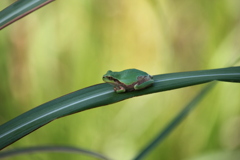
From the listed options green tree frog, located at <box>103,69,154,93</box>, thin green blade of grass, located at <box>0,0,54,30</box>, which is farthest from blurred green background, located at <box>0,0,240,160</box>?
thin green blade of grass, located at <box>0,0,54,30</box>

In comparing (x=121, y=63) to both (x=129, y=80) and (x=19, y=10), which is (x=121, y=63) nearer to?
(x=129, y=80)

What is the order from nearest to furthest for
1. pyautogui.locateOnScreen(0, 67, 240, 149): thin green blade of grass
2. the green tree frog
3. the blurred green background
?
1. pyautogui.locateOnScreen(0, 67, 240, 149): thin green blade of grass
2. the green tree frog
3. the blurred green background

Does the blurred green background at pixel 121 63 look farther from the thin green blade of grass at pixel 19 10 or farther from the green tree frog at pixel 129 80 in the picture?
the thin green blade of grass at pixel 19 10

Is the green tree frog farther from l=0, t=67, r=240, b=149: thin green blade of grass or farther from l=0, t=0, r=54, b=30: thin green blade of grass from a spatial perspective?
l=0, t=0, r=54, b=30: thin green blade of grass

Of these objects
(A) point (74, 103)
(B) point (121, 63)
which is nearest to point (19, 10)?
(A) point (74, 103)

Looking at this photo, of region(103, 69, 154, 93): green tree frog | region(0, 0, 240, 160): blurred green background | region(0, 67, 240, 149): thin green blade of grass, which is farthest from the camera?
region(0, 0, 240, 160): blurred green background

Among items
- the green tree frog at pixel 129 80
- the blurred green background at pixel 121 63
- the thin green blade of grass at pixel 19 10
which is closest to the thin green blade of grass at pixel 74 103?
the green tree frog at pixel 129 80
